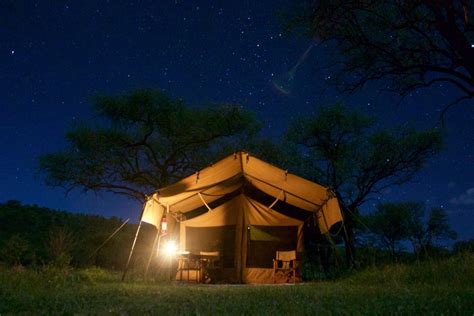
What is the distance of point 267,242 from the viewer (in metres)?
15.9

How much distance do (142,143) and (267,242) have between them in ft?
27.4

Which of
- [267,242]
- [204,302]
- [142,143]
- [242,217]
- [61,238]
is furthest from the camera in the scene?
[142,143]

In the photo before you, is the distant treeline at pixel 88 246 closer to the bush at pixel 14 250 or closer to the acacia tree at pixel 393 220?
the bush at pixel 14 250

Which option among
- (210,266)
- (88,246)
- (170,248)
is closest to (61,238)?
(170,248)

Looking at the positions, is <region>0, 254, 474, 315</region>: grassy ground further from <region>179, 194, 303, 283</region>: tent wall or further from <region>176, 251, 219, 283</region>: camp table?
<region>179, 194, 303, 283</region>: tent wall

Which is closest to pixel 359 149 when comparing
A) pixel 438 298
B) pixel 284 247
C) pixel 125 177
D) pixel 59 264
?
pixel 284 247

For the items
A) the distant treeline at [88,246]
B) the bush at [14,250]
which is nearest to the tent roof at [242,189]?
the distant treeline at [88,246]

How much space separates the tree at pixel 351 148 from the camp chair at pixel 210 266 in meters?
8.67

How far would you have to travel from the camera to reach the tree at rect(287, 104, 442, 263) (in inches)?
882

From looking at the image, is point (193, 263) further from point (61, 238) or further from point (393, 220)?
point (393, 220)

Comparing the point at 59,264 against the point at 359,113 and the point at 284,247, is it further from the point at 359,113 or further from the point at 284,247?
the point at 359,113

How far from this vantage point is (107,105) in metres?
22.0

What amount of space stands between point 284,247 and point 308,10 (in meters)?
7.34

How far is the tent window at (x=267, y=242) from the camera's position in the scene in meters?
15.7
